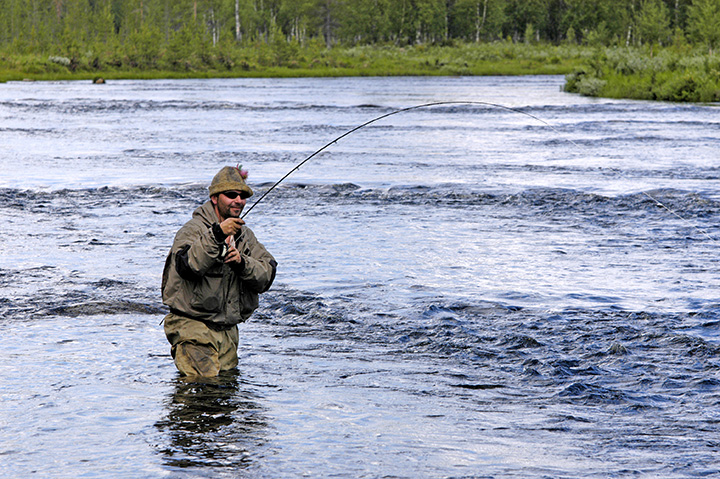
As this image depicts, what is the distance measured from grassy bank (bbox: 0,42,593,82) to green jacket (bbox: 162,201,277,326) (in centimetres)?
5745

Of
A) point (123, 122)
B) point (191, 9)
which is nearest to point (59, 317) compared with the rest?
point (123, 122)

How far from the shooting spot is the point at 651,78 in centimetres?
3916

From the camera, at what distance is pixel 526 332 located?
697 cm

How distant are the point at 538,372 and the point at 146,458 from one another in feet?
8.35

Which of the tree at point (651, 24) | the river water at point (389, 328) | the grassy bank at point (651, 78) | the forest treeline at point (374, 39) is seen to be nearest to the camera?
the river water at point (389, 328)

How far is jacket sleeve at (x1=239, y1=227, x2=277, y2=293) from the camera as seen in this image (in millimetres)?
5059

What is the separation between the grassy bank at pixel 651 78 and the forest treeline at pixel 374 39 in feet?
0.37

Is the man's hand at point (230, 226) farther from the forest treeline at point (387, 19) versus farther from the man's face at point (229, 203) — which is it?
the forest treeline at point (387, 19)

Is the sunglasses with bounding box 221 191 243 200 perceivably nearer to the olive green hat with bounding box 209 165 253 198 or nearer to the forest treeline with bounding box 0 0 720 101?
the olive green hat with bounding box 209 165 253 198

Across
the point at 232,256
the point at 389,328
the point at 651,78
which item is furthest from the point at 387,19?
the point at 232,256

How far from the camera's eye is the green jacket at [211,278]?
4.98 m

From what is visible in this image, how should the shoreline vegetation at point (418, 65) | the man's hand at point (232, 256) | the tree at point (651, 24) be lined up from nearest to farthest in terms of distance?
the man's hand at point (232, 256)
the shoreline vegetation at point (418, 65)
the tree at point (651, 24)

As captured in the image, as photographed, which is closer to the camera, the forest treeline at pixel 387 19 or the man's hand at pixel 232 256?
the man's hand at pixel 232 256

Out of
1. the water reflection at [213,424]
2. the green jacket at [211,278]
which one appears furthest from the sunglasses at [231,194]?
the water reflection at [213,424]
